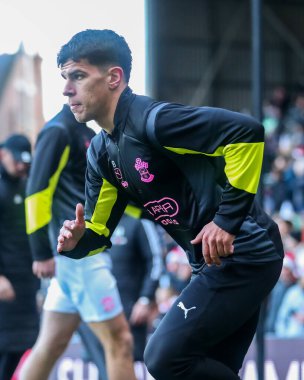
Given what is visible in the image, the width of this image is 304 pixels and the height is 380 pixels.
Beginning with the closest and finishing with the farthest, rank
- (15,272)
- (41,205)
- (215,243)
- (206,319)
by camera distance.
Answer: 1. (215,243)
2. (206,319)
3. (41,205)
4. (15,272)

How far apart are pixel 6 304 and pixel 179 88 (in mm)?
18497

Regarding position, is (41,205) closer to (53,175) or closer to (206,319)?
(53,175)

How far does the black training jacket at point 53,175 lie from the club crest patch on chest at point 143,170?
6.78 ft

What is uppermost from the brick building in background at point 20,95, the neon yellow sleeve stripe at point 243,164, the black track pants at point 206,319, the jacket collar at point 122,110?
the jacket collar at point 122,110

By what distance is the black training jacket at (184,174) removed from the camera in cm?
497

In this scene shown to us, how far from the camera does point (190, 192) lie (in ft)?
17.2

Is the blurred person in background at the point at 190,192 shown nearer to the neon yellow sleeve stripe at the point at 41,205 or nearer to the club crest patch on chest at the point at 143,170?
the club crest patch on chest at the point at 143,170

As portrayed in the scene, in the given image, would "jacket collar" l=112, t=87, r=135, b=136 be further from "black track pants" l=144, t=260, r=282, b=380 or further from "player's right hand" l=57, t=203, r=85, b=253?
"black track pants" l=144, t=260, r=282, b=380

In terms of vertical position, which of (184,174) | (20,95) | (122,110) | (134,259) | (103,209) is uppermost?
(122,110)

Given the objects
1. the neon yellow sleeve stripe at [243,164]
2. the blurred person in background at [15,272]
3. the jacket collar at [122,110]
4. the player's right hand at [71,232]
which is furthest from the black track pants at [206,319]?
the blurred person in background at [15,272]

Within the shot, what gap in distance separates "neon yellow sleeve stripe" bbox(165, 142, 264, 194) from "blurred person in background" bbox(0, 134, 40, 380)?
134 inches

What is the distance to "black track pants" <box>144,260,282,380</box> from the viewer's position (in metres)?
5.13

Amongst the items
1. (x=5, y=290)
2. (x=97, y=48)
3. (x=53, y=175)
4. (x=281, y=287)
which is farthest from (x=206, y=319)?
(x=281, y=287)

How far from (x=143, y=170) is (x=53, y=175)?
2137 millimetres
